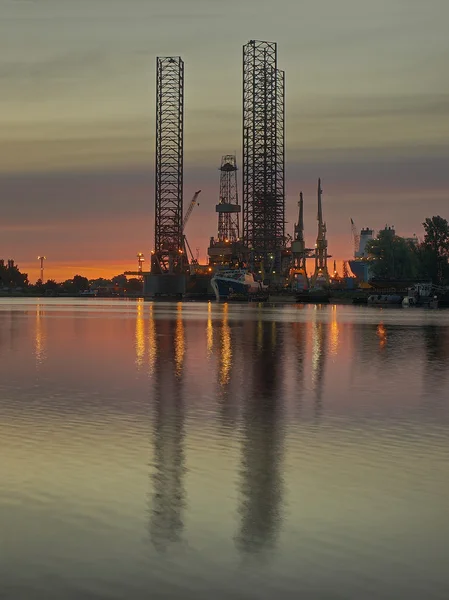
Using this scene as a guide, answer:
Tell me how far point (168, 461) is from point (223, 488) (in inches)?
103

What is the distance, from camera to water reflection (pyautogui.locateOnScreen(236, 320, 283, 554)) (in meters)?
12.4

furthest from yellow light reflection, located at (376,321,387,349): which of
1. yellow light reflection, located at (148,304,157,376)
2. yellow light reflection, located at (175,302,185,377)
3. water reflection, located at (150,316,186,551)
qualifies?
water reflection, located at (150,316,186,551)

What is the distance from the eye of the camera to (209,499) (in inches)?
570

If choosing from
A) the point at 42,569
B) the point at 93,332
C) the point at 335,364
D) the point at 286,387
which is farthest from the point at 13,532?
the point at 93,332

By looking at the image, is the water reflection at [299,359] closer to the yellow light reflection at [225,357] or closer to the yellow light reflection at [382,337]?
the yellow light reflection at [225,357]

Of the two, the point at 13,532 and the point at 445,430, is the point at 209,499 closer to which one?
the point at 13,532

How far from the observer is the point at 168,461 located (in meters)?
17.8

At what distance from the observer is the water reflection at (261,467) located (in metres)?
12.4

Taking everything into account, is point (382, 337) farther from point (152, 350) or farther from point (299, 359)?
point (299, 359)

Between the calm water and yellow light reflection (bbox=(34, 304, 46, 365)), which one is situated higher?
yellow light reflection (bbox=(34, 304, 46, 365))

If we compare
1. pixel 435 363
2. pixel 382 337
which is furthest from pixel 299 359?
pixel 382 337

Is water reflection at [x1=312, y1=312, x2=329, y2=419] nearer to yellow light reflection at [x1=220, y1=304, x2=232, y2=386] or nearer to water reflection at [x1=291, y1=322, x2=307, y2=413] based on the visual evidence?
water reflection at [x1=291, y1=322, x2=307, y2=413]

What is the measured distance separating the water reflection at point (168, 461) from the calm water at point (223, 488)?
0.05m

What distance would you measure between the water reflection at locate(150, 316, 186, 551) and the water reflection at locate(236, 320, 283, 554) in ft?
2.86
